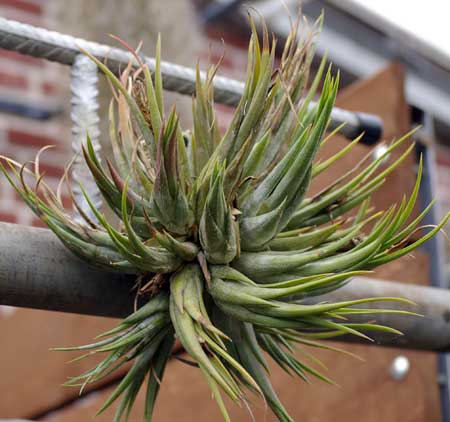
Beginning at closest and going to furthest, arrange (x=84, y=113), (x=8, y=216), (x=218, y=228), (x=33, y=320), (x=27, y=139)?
(x=218, y=228), (x=84, y=113), (x=33, y=320), (x=8, y=216), (x=27, y=139)

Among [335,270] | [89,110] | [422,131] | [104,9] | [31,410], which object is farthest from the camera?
[104,9]

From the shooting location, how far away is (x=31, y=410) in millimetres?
1186

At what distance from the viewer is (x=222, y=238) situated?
482 millimetres

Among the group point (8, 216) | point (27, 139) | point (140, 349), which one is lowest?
point (140, 349)

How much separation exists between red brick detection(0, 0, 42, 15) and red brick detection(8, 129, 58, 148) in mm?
329

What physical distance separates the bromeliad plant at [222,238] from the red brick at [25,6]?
1654 millimetres

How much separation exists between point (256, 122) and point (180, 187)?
67mm

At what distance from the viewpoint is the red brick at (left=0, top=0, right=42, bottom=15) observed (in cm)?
209

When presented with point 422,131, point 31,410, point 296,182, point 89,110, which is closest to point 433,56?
point 422,131

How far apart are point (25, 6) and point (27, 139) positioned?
1.16 feet

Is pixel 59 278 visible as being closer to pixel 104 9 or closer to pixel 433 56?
pixel 104 9

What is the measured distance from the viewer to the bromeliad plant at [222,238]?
18.5 inches

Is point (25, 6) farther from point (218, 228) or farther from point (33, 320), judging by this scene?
point (218, 228)

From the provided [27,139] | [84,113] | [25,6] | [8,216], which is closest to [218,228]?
[84,113]
